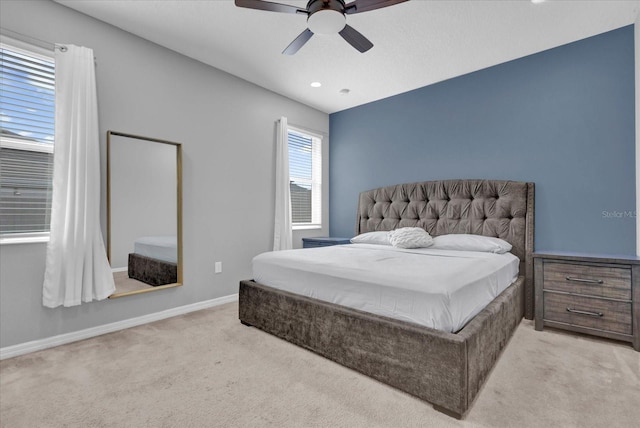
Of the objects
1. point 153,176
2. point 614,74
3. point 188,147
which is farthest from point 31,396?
point 614,74

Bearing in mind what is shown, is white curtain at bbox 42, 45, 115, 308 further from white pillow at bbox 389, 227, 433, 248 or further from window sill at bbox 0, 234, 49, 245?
white pillow at bbox 389, 227, 433, 248

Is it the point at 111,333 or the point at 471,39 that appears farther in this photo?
the point at 471,39

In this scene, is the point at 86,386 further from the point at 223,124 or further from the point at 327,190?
the point at 327,190

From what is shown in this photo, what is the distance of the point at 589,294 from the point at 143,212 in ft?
12.1

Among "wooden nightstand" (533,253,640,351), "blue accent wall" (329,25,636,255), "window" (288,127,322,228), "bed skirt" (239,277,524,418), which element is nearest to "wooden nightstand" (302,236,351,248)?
"window" (288,127,322,228)

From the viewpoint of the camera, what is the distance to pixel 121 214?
258 centimetres

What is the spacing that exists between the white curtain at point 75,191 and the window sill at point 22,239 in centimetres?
8

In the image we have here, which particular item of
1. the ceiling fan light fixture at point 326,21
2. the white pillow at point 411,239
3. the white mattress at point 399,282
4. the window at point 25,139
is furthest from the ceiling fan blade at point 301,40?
the white pillow at point 411,239

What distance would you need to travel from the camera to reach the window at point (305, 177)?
423cm

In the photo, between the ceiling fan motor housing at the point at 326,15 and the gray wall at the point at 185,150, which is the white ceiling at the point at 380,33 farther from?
the ceiling fan motor housing at the point at 326,15

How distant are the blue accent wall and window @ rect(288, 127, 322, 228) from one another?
125 centimetres

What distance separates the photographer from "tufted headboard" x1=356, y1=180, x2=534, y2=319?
113 inches

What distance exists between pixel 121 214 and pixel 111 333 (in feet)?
3.16

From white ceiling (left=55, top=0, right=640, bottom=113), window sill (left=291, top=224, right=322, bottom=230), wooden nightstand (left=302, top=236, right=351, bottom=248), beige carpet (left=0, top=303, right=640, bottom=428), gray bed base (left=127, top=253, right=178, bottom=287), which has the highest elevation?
white ceiling (left=55, top=0, right=640, bottom=113)
